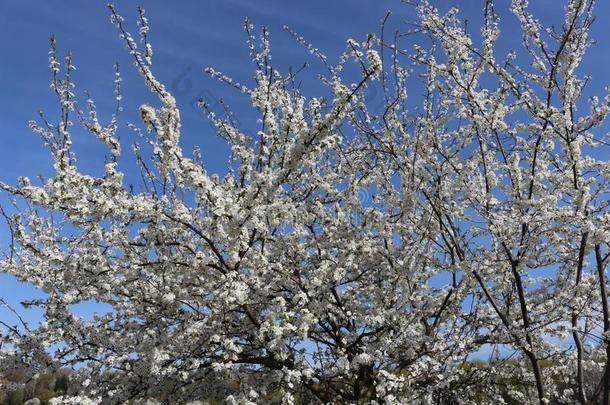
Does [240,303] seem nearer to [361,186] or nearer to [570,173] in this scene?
[361,186]

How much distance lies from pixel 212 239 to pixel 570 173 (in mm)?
4735

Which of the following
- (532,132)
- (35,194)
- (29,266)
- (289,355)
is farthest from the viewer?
(29,266)

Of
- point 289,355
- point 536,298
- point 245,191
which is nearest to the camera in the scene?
point 245,191

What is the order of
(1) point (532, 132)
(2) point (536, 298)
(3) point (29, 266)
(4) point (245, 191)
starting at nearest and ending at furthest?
(4) point (245, 191)
(1) point (532, 132)
(3) point (29, 266)
(2) point (536, 298)

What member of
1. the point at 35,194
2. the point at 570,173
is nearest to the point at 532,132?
the point at 570,173

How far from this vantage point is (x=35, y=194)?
5230 millimetres

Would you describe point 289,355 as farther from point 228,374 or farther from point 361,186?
point 361,186

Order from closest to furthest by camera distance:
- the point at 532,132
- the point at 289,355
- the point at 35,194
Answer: the point at 35,194 → the point at 289,355 → the point at 532,132

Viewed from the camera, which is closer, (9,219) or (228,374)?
(228,374)

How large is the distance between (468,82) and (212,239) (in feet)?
14.3

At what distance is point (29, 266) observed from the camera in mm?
7301

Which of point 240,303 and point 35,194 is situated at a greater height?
point 35,194

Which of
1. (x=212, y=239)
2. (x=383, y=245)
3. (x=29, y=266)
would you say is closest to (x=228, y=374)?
(x=212, y=239)

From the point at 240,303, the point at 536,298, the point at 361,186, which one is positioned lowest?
the point at 240,303
